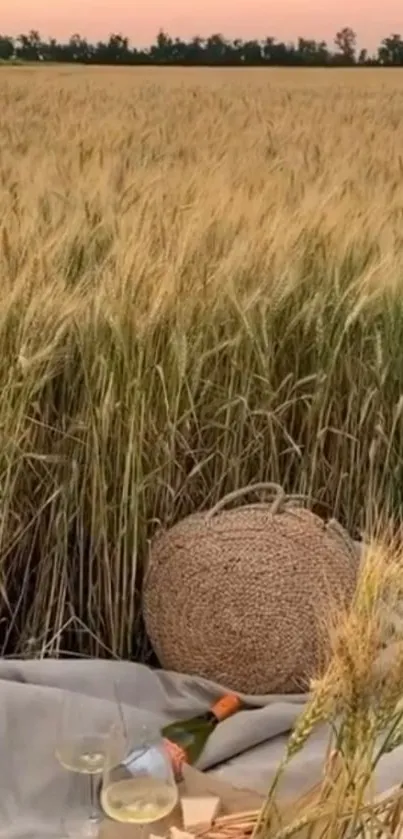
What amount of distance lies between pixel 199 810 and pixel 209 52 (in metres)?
1.49

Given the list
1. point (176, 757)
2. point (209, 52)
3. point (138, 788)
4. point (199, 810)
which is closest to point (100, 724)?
point (176, 757)

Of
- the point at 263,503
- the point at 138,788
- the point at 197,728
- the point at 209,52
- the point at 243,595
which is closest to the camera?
the point at 138,788

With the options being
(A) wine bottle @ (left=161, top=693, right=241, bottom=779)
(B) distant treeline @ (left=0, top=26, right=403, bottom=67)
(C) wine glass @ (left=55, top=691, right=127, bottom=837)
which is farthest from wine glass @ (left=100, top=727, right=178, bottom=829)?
(B) distant treeline @ (left=0, top=26, right=403, bottom=67)

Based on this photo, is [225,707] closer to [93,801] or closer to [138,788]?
[93,801]

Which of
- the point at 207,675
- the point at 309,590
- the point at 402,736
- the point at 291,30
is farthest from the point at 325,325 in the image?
the point at 402,736

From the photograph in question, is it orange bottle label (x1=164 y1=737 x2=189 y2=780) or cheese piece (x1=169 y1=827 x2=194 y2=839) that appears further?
orange bottle label (x1=164 y1=737 x2=189 y2=780)

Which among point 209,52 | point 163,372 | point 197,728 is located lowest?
point 197,728

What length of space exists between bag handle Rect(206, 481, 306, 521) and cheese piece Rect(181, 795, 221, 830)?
1.54 ft

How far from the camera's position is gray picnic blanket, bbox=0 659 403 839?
53.9 inches

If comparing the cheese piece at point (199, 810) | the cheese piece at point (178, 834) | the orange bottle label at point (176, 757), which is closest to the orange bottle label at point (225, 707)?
the orange bottle label at point (176, 757)

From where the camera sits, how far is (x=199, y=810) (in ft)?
4.08

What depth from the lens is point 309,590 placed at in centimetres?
165

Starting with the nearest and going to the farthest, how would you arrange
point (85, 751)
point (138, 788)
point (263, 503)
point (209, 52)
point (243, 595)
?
point (138, 788), point (85, 751), point (243, 595), point (263, 503), point (209, 52)

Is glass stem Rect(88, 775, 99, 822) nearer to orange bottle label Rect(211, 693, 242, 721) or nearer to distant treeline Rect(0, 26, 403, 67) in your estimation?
orange bottle label Rect(211, 693, 242, 721)
